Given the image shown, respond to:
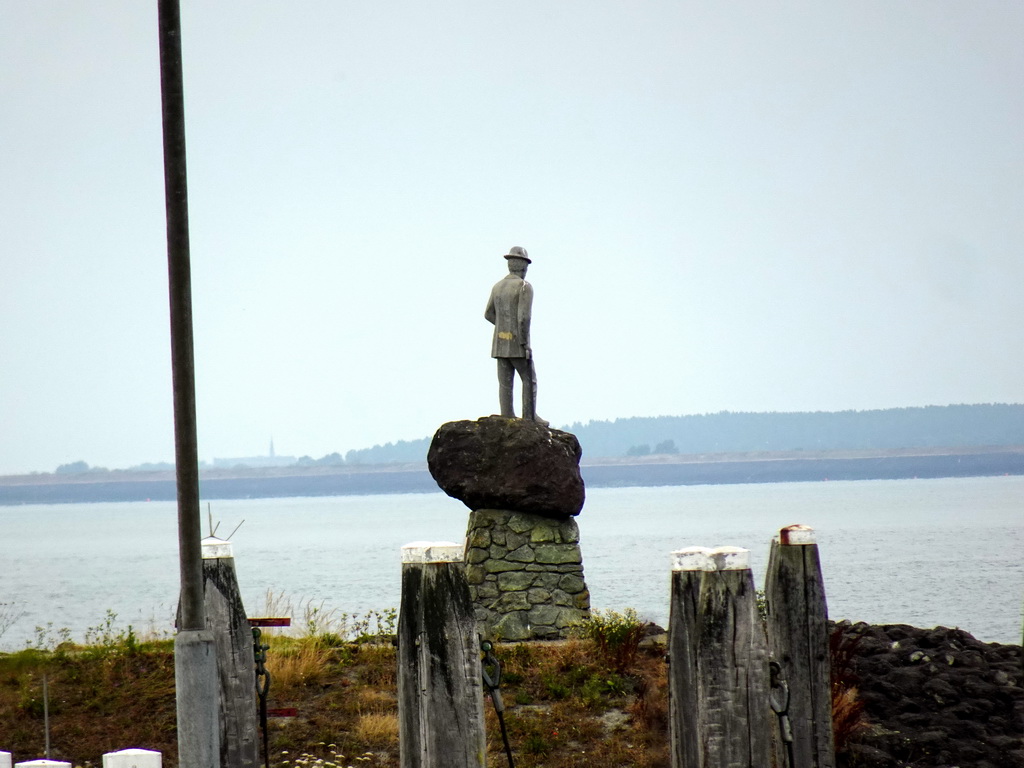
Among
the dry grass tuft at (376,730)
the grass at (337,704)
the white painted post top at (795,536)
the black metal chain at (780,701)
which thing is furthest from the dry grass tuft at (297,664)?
the black metal chain at (780,701)

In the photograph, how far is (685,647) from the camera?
5.11 metres

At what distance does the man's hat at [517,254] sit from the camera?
44.4ft

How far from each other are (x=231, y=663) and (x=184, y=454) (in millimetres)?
1014

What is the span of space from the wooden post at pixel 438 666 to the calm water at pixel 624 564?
10.6m

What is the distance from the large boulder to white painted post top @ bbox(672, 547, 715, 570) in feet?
25.6

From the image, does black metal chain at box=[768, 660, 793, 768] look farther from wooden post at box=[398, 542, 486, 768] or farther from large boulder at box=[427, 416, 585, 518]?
large boulder at box=[427, 416, 585, 518]

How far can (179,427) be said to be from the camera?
18.3 ft

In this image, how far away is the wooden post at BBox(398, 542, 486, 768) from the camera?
16.4 feet

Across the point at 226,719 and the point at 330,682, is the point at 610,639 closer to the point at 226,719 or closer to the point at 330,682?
the point at 330,682

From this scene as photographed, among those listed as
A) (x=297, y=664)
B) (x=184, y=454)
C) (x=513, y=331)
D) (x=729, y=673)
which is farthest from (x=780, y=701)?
(x=513, y=331)

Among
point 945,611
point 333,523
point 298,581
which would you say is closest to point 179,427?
point 945,611

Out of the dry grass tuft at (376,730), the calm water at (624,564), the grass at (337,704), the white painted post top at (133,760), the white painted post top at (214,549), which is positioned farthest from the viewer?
the calm water at (624,564)

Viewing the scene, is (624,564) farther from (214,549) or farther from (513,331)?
(214,549)

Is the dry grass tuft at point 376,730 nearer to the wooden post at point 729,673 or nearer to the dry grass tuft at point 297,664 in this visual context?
the dry grass tuft at point 297,664
